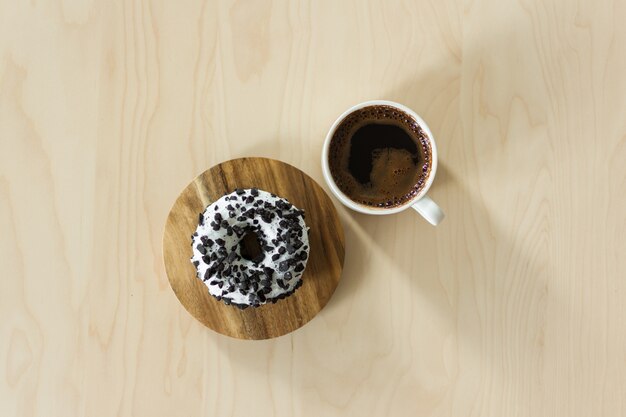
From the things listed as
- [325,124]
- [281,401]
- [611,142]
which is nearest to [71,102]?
[325,124]

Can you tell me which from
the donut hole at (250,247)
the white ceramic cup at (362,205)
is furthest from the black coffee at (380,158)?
the donut hole at (250,247)

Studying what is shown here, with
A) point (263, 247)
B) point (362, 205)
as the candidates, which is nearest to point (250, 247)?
point (263, 247)

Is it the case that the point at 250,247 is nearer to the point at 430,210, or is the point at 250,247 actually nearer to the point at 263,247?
the point at 263,247

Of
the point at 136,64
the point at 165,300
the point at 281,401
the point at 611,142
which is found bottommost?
the point at 281,401

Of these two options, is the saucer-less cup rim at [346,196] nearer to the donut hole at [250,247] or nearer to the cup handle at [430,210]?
the cup handle at [430,210]

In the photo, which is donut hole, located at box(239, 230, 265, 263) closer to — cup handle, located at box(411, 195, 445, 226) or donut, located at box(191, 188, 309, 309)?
donut, located at box(191, 188, 309, 309)

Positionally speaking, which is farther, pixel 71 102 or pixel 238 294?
pixel 71 102

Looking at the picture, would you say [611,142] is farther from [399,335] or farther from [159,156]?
[159,156]
